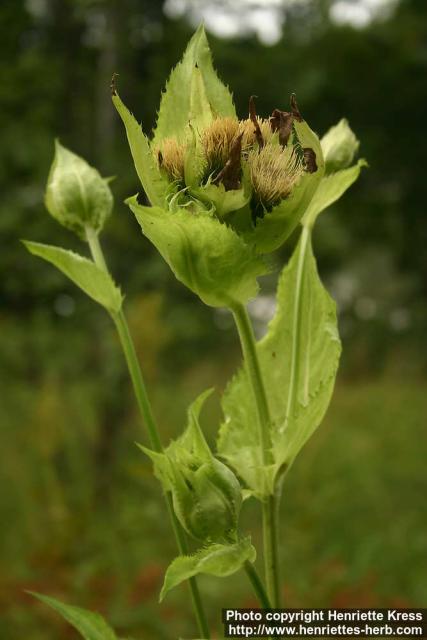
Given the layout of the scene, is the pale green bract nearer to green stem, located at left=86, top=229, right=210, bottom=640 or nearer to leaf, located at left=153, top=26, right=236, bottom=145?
green stem, located at left=86, top=229, right=210, bottom=640

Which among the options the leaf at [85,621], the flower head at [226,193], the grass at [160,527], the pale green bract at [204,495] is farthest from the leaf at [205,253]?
the grass at [160,527]

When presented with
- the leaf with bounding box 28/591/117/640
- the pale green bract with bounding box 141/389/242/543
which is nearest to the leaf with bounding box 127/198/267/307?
the pale green bract with bounding box 141/389/242/543

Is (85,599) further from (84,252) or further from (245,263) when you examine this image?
(84,252)

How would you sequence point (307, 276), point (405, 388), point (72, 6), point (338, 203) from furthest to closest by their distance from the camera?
point (405, 388)
point (338, 203)
point (72, 6)
point (307, 276)

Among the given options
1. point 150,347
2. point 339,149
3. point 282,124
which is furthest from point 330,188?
point 150,347


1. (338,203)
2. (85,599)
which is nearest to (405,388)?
(338,203)

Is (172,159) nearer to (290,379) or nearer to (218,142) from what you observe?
(218,142)

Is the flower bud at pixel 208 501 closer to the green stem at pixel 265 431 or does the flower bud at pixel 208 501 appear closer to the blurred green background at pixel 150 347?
the green stem at pixel 265 431
